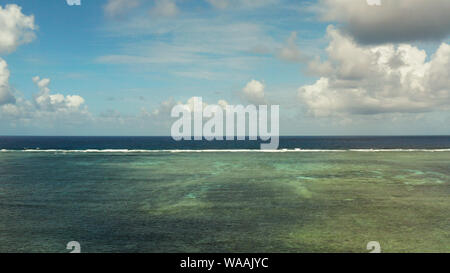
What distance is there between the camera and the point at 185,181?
134 ft

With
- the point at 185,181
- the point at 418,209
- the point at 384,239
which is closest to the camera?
the point at 384,239

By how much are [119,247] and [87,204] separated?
11.7 meters

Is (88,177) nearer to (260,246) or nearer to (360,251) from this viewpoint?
(260,246)

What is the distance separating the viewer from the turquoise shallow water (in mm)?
17688

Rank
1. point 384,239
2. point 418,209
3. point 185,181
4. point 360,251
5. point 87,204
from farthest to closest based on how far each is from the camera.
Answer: point 185,181, point 87,204, point 418,209, point 384,239, point 360,251

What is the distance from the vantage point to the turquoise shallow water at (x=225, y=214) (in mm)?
17688

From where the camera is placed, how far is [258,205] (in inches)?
1045

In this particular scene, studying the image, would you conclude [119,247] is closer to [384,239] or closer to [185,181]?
[384,239]

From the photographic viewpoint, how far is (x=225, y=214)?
23.7 metres

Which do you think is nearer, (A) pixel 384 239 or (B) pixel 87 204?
(A) pixel 384 239
